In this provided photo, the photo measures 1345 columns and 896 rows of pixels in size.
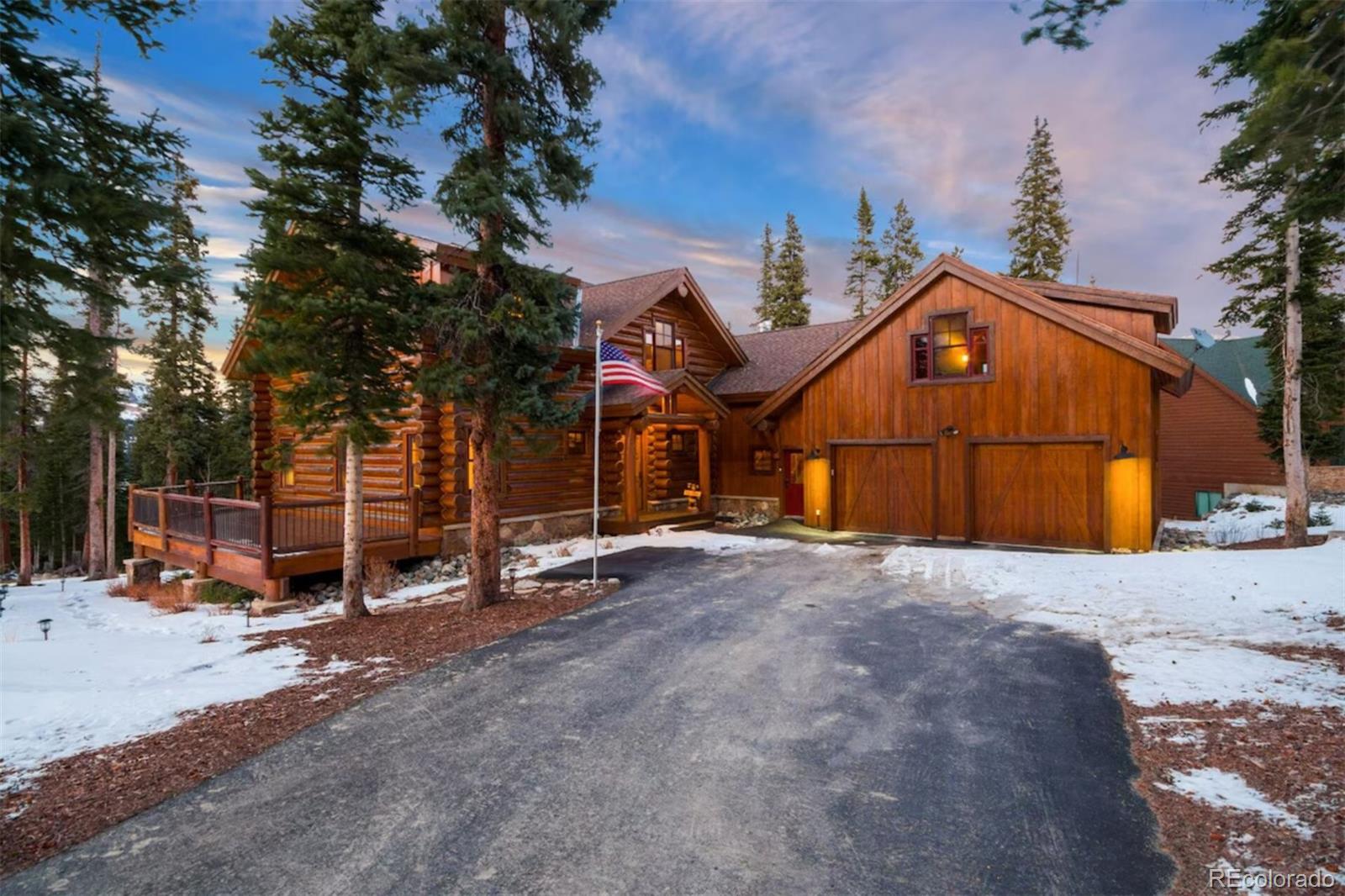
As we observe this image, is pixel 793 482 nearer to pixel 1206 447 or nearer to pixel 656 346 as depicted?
pixel 656 346

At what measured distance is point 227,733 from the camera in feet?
19.0

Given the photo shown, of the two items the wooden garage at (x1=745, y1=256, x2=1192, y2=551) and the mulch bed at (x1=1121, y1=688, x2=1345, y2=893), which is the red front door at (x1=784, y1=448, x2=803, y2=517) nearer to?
the wooden garage at (x1=745, y1=256, x2=1192, y2=551)

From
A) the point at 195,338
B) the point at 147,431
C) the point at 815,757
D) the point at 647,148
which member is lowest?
the point at 815,757

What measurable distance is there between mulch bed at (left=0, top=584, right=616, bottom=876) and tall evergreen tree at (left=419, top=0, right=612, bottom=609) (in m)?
1.36

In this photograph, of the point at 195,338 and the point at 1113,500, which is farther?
the point at 195,338

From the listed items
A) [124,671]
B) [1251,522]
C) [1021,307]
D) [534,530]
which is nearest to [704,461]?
[534,530]

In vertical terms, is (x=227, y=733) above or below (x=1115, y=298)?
below

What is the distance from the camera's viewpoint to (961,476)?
16188 millimetres

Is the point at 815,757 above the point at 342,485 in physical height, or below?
below

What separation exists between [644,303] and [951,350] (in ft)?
30.8

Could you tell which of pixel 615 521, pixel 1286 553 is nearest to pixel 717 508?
pixel 615 521

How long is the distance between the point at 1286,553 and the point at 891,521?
7930 millimetres

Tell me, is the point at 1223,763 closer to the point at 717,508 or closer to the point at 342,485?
the point at 717,508

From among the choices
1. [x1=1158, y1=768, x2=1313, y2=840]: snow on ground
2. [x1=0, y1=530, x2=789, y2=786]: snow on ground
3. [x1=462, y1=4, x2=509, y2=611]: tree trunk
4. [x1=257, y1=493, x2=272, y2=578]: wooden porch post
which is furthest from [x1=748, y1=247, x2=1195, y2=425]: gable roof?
[x1=257, y1=493, x2=272, y2=578]: wooden porch post
